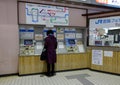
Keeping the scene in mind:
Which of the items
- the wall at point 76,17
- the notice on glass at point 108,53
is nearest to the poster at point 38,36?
the wall at point 76,17

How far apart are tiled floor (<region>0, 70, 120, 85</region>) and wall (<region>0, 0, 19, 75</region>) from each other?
0.41 metres

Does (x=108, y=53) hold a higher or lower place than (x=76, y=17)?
lower

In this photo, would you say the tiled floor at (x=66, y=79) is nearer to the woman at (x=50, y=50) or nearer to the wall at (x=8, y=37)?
the woman at (x=50, y=50)

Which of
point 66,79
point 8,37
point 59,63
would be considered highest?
point 8,37

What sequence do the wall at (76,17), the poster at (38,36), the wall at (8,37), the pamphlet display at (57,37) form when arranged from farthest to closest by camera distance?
the wall at (76,17) → the poster at (38,36) → the pamphlet display at (57,37) → the wall at (8,37)

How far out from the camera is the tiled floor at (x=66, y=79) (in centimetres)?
413

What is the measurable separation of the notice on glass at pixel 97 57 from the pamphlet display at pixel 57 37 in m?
0.56

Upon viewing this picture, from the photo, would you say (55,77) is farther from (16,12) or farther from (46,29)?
(16,12)

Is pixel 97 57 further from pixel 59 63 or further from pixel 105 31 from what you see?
pixel 59 63

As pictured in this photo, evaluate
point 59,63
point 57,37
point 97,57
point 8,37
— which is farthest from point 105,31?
point 8,37

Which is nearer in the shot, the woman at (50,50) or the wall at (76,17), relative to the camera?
the woman at (50,50)

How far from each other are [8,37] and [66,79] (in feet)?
7.69

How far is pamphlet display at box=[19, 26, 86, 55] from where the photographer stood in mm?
5098

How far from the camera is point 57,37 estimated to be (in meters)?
5.54
